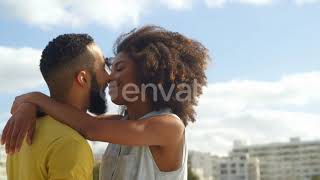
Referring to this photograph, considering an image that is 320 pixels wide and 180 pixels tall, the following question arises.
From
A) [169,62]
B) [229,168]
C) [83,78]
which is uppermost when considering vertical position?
[229,168]

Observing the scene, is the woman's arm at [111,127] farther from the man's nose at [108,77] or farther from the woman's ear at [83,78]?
the man's nose at [108,77]

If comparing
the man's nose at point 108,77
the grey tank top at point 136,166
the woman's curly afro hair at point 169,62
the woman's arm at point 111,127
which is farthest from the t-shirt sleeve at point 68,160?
the woman's curly afro hair at point 169,62

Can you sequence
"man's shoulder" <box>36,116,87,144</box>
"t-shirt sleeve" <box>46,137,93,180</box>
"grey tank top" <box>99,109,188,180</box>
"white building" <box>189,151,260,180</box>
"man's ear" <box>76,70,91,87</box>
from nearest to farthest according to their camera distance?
"t-shirt sleeve" <box>46,137,93,180</box> → "man's shoulder" <box>36,116,87,144</box> → "man's ear" <box>76,70,91,87</box> → "grey tank top" <box>99,109,188,180</box> → "white building" <box>189,151,260,180</box>

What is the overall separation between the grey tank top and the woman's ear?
1.27 feet

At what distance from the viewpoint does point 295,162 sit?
144m

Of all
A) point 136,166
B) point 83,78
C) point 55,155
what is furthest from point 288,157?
point 55,155

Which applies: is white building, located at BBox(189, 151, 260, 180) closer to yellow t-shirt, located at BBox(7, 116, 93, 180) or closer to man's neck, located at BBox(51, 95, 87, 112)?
man's neck, located at BBox(51, 95, 87, 112)

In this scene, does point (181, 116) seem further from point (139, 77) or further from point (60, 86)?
point (60, 86)

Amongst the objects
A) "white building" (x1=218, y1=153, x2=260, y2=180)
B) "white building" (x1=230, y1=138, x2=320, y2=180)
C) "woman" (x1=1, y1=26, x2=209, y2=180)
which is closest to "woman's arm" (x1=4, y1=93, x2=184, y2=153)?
"woman" (x1=1, y1=26, x2=209, y2=180)

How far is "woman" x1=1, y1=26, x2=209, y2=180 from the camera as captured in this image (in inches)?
138

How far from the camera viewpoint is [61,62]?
3547 millimetres

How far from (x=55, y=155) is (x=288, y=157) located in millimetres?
147374

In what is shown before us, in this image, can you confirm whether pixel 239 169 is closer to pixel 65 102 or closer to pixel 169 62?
pixel 169 62

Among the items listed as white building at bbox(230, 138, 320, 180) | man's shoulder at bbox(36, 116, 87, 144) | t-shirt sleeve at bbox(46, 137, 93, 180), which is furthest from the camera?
white building at bbox(230, 138, 320, 180)
